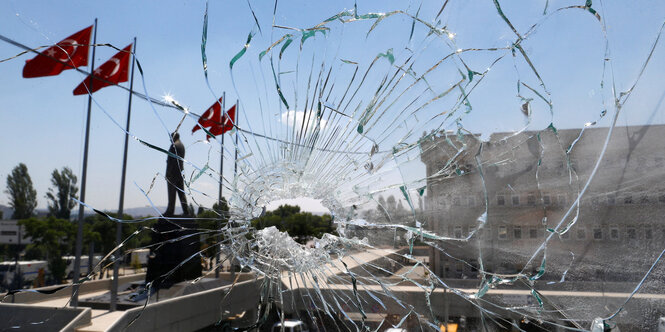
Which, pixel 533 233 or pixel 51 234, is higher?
pixel 533 233

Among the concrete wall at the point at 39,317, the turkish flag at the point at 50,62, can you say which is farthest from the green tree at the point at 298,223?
the turkish flag at the point at 50,62

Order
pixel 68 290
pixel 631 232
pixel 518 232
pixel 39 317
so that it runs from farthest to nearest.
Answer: pixel 68 290 → pixel 39 317 → pixel 518 232 → pixel 631 232

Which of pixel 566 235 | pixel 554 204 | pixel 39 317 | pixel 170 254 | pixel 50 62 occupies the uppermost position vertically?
pixel 50 62

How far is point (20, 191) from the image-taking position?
54.1ft

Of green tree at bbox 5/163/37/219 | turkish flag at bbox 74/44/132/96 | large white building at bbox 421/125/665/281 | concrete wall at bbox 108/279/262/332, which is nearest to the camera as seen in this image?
large white building at bbox 421/125/665/281

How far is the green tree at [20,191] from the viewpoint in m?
16.2


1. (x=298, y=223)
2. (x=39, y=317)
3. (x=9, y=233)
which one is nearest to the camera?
(x=39, y=317)

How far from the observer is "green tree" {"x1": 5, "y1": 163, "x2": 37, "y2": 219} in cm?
1616

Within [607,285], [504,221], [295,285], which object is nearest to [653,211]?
[607,285]

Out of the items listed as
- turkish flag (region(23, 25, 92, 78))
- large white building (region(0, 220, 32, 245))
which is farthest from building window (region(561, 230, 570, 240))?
large white building (region(0, 220, 32, 245))

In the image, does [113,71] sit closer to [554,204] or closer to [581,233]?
[554,204]

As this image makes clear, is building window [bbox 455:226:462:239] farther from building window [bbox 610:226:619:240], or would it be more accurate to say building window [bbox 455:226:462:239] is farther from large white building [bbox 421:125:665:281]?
building window [bbox 610:226:619:240]

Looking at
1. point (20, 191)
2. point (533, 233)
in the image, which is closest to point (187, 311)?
point (533, 233)

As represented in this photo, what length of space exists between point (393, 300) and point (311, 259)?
1.80 ft
